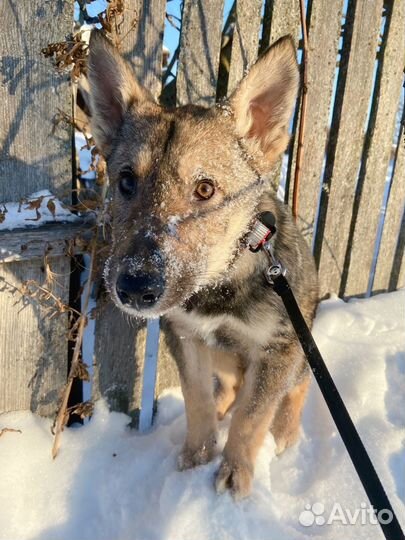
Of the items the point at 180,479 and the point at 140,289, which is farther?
the point at 180,479

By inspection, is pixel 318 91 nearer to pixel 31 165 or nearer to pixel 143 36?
pixel 143 36

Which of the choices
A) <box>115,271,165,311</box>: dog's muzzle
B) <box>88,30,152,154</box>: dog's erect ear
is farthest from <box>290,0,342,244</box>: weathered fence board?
<box>115,271,165,311</box>: dog's muzzle

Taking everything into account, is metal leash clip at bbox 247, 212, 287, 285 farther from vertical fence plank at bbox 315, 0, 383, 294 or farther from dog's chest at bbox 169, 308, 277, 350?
vertical fence plank at bbox 315, 0, 383, 294

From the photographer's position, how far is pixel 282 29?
3020mm

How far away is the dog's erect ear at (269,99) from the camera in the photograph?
2152 millimetres

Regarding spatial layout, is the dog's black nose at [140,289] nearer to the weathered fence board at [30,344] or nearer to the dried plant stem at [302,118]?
the weathered fence board at [30,344]

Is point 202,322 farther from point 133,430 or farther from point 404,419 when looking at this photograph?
point 404,419

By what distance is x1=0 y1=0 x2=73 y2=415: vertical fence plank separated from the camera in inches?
91.0

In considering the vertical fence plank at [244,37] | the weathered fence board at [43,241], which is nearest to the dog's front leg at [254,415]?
the weathered fence board at [43,241]

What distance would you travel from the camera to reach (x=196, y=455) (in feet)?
8.80

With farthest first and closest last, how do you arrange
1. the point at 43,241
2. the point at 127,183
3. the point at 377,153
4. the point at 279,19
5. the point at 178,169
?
the point at 377,153
the point at 279,19
the point at 43,241
the point at 127,183
the point at 178,169

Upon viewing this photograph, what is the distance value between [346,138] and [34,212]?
2.52 m

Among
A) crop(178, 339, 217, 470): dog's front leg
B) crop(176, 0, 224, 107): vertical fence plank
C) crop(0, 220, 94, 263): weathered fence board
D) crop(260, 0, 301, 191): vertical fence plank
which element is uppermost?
crop(260, 0, 301, 191): vertical fence plank

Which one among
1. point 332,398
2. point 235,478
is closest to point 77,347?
point 235,478
